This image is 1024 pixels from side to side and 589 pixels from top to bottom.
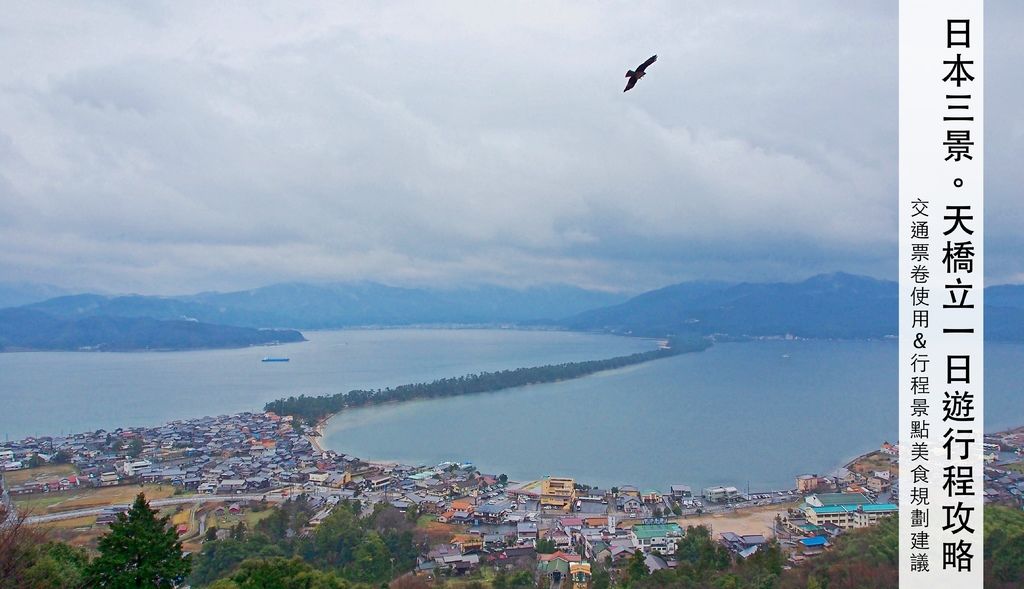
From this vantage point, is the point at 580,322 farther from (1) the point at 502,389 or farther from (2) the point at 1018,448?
(2) the point at 1018,448

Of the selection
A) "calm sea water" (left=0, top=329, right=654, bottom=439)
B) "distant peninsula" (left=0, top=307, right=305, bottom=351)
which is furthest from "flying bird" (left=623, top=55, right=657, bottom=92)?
"distant peninsula" (left=0, top=307, right=305, bottom=351)

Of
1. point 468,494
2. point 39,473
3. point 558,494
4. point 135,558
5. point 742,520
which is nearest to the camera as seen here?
point 135,558

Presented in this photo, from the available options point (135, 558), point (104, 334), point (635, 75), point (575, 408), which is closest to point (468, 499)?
point (135, 558)

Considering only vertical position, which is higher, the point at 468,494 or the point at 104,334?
the point at 104,334

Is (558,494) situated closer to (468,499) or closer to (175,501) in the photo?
(468,499)

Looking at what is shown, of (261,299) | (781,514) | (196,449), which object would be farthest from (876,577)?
(261,299)

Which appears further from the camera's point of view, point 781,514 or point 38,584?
point 781,514
